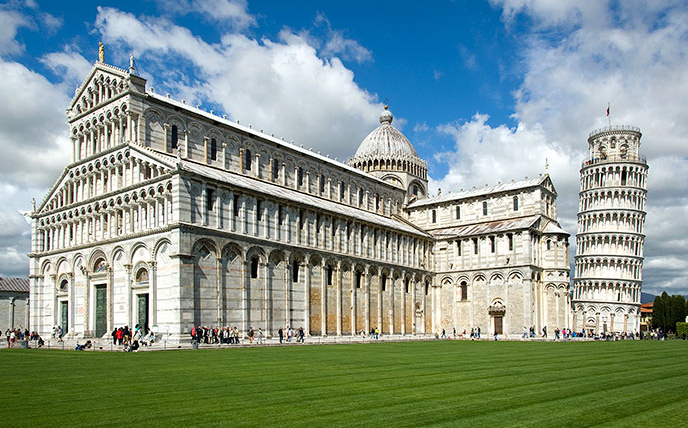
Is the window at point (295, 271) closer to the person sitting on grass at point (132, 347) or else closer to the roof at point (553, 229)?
the person sitting on grass at point (132, 347)

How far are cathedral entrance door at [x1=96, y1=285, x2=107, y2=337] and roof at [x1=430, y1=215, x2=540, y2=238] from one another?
38463mm

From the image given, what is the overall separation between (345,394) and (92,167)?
3975cm

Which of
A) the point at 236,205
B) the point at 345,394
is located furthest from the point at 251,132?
the point at 345,394

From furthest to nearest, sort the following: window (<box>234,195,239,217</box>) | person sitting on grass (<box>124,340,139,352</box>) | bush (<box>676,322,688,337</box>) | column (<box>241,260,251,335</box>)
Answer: bush (<box>676,322,688,337</box>), window (<box>234,195,239,217</box>), column (<box>241,260,251,335</box>), person sitting on grass (<box>124,340,139,352</box>)

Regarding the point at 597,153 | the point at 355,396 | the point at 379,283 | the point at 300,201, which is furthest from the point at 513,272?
the point at 355,396

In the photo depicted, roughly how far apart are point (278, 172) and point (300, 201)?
27.0 feet

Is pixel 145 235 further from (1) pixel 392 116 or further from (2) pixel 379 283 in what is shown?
(1) pixel 392 116

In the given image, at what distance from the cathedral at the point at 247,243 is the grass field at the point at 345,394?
62.4 ft

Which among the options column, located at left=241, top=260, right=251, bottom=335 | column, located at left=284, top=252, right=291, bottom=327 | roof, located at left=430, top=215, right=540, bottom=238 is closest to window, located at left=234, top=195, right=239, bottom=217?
column, located at left=241, top=260, right=251, bottom=335

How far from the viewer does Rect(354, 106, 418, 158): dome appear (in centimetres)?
8031

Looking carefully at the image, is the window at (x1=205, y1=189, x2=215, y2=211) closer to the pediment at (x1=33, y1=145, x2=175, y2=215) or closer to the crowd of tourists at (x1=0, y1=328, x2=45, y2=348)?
the pediment at (x1=33, y1=145, x2=175, y2=215)

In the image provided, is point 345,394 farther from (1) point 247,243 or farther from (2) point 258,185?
(2) point 258,185

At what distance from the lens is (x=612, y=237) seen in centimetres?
9119

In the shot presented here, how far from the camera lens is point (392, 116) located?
8806 centimetres
